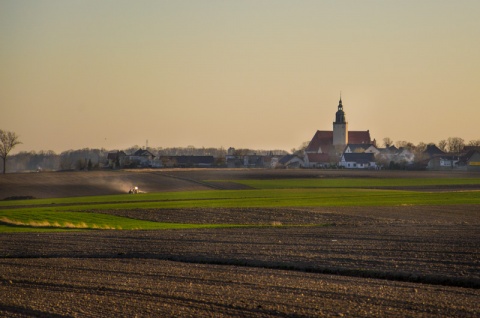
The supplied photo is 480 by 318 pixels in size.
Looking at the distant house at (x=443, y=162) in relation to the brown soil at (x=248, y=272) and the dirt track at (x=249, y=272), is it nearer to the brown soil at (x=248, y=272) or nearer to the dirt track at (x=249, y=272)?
the dirt track at (x=249, y=272)

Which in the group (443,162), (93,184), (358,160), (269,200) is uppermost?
(358,160)

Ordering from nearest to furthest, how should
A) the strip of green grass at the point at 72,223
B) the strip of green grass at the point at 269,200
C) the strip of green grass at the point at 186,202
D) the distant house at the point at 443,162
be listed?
the strip of green grass at the point at 72,223, the strip of green grass at the point at 186,202, the strip of green grass at the point at 269,200, the distant house at the point at 443,162

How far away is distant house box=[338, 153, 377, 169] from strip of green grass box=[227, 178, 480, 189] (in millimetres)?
68399

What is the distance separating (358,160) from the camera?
188500 mm

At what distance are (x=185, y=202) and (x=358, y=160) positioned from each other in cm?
12070

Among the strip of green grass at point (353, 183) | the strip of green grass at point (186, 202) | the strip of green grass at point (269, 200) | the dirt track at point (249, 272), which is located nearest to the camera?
the dirt track at point (249, 272)

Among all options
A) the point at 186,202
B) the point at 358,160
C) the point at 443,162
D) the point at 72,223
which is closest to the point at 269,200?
the point at 186,202

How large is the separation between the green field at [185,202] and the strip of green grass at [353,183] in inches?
6.4

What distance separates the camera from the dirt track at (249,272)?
20438mm

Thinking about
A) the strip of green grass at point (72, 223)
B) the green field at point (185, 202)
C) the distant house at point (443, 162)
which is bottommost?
the strip of green grass at point (72, 223)

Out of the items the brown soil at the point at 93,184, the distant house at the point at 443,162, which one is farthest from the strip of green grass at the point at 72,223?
the distant house at the point at 443,162

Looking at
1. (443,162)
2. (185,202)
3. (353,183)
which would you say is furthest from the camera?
(443,162)

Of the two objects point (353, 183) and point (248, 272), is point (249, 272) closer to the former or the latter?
point (248, 272)

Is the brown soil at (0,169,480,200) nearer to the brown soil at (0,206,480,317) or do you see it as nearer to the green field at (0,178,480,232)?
the green field at (0,178,480,232)
